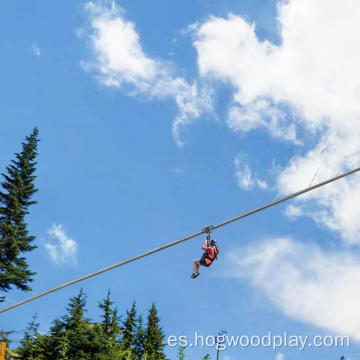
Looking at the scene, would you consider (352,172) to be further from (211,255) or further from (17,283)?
(17,283)

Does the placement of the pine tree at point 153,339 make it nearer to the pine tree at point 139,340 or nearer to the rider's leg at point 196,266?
the pine tree at point 139,340

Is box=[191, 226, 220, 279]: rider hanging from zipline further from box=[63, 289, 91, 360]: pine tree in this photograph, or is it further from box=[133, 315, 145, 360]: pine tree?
box=[133, 315, 145, 360]: pine tree

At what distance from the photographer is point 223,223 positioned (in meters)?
12.0

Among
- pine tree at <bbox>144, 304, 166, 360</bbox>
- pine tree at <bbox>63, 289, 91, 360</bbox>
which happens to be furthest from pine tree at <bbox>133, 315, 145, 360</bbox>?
pine tree at <bbox>63, 289, 91, 360</bbox>

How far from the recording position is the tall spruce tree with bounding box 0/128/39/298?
143ft

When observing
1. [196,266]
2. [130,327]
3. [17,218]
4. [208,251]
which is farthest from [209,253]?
[130,327]

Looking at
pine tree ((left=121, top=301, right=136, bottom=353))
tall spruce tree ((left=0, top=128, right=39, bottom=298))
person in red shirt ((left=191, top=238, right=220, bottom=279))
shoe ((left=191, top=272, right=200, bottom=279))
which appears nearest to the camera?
person in red shirt ((left=191, top=238, right=220, bottom=279))

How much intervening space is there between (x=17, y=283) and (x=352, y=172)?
38.9 m

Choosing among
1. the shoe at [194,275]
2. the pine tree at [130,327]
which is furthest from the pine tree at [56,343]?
the shoe at [194,275]

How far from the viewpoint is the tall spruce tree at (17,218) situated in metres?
43.6

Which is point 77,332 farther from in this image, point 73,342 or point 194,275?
point 194,275

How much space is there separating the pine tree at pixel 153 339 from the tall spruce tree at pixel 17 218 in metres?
24.9

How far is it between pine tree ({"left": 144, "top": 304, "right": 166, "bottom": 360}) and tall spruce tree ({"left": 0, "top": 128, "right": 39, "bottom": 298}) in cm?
2492

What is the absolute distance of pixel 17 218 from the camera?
150ft
